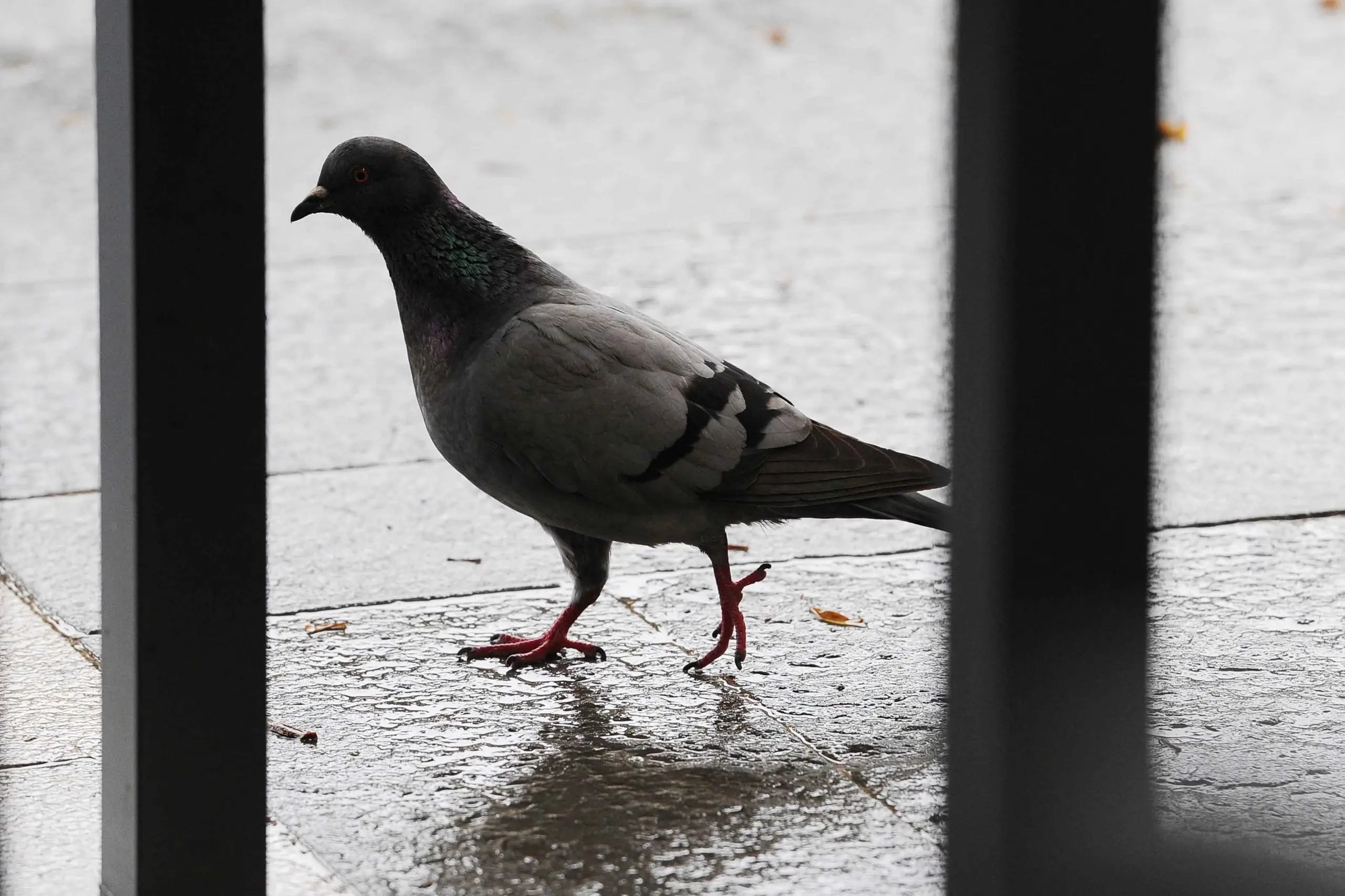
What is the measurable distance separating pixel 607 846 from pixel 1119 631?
83.0 inches

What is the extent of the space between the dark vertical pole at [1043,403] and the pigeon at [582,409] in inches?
101

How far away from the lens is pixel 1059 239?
3.13ft

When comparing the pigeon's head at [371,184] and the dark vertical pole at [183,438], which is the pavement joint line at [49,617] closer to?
the pigeon's head at [371,184]

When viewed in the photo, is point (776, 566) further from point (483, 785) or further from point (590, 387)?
point (483, 785)

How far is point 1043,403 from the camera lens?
97cm

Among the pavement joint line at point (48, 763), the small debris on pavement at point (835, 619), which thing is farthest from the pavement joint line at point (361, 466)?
the pavement joint line at point (48, 763)

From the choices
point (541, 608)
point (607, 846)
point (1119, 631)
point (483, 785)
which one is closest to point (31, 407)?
point (541, 608)

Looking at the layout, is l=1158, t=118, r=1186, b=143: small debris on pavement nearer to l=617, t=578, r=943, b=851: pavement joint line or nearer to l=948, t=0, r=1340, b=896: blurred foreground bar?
l=617, t=578, r=943, b=851: pavement joint line

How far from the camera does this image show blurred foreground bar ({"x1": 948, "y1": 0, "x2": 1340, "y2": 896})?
0.94 meters

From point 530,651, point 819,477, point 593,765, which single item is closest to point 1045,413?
point 593,765

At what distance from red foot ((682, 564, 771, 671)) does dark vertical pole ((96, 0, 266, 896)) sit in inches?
59.3

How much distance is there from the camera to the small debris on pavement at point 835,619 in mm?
4164

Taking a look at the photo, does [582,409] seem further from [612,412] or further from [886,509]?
[886,509]

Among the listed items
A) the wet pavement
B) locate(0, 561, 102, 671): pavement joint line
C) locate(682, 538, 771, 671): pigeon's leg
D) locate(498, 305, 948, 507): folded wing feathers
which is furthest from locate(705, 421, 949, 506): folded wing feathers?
locate(0, 561, 102, 671): pavement joint line
